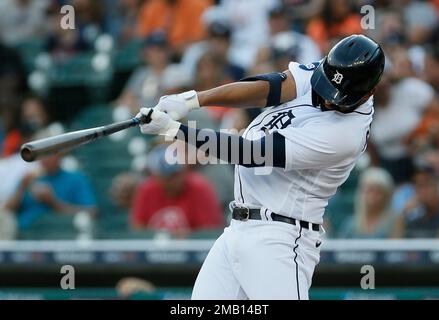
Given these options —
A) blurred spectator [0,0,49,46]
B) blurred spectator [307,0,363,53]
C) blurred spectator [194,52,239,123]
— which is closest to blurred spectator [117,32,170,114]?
blurred spectator [194,52,239,123]

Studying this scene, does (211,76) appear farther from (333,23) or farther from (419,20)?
(419,20)

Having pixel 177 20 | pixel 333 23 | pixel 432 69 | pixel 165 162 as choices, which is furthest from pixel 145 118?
pixel 177 20

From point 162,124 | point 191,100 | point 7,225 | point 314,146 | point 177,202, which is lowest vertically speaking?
point 7,225

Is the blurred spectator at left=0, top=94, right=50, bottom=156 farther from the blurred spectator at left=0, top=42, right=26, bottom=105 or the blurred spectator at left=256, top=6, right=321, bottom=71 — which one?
the blurred spectator at left=256, top=6, right=321, bottom=71

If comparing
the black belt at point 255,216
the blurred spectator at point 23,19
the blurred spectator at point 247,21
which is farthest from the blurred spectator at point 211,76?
the black belt at point 255,216

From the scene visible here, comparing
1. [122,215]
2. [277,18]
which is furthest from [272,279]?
[277,18]

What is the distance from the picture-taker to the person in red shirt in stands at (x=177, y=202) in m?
7.41

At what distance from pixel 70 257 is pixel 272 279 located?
9.58ft

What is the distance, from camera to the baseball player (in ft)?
15.2

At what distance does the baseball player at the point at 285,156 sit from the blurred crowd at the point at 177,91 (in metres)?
2.39

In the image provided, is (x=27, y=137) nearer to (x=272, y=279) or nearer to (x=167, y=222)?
(x=167, y=222)

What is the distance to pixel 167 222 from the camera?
24.5 ft

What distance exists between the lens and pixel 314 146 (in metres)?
4.64

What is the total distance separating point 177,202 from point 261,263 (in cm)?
283
